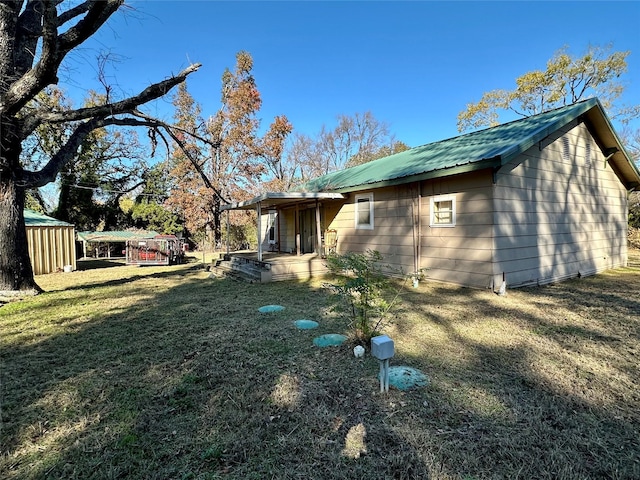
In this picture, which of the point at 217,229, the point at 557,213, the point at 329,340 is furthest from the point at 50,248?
the point at 557,213

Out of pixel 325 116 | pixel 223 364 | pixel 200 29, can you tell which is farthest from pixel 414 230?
pixel 325 116

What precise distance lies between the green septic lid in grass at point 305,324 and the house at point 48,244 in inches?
456

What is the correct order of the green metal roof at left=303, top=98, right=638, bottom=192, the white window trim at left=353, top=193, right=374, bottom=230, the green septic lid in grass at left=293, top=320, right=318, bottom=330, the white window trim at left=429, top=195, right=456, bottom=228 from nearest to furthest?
the green septic lid in grass at left=293, top=320, right=318, bottom=330
the green metal roof at left=303, top=98, right=638, bottom=192
the white window trim at left=429, top=195, right=456, bottom=228
the white window trim at left=353, top=193, right=374, bottom=230

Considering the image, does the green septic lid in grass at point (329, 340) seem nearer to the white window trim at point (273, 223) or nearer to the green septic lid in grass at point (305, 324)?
the green septic lid in grass at point (305, 324)

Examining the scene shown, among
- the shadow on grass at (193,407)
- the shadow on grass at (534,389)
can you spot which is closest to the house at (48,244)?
the shadow on grass at (193,407)

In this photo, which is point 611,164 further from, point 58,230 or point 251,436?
point 58,230

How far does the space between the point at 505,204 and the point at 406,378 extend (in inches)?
211

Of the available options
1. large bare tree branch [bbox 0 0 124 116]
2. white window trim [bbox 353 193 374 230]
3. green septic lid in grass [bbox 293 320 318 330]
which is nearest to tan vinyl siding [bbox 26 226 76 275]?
large bare tree branch [bbox 0 0 124 116]

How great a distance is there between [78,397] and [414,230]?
23.7 feet

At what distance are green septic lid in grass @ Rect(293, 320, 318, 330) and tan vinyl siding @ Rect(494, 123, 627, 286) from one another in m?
4.26

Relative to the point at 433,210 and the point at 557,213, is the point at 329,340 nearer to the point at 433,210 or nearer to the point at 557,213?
the point at 433,210

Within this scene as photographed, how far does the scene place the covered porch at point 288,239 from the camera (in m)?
9.06

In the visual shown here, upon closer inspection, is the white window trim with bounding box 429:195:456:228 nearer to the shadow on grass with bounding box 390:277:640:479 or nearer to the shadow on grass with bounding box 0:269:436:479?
the shadow on grass with bounding box 390:277:640:479

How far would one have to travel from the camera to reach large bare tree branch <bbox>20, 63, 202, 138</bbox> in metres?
6.55
